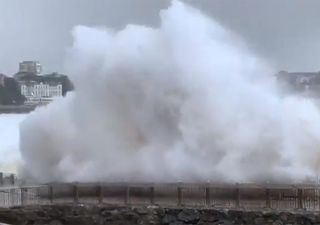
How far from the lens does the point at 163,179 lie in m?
25.4

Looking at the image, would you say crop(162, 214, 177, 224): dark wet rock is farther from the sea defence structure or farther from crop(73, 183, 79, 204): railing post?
crop(73, 183, 79, 204): railing post

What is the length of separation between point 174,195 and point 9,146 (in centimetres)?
2207

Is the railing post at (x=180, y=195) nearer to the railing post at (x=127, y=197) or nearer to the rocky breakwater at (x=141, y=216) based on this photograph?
the rocky breakwater at (x=141, y=216)

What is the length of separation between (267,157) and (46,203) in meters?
6.95

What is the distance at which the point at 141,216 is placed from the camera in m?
22.7

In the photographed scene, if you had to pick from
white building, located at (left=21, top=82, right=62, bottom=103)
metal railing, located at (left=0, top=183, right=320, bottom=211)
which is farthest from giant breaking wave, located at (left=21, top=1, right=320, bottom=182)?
white building, located at (left=21, top=82, right=62, bottom=103)

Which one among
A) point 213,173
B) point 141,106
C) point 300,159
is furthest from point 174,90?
point 300,159

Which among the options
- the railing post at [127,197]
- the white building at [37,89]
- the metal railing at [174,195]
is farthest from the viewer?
the white building at [37,89]

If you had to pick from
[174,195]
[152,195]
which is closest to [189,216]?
[174,195]

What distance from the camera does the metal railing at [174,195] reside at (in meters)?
21.7

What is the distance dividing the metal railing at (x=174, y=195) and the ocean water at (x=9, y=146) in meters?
8.63

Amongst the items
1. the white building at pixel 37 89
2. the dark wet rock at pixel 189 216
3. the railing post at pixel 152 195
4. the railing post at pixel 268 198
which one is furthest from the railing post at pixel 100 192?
the white building at pixel 37 89

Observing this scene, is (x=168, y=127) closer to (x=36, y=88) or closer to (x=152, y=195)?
(x=152, y=195)

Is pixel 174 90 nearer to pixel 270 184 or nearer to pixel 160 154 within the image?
pixel 160 154
